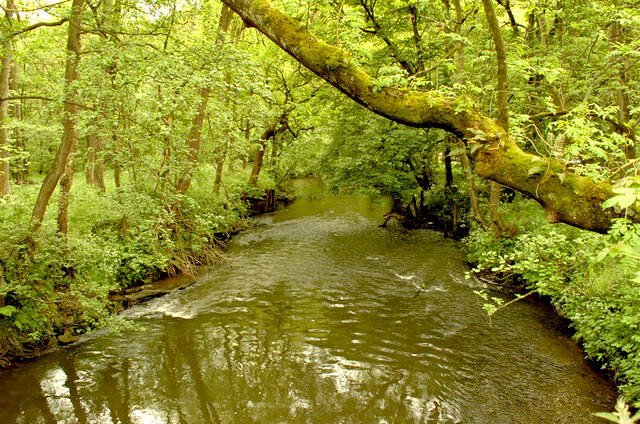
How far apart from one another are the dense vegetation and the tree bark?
0.01m

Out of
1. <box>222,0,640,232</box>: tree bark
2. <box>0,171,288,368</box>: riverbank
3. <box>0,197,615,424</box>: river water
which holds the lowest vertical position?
<box>0,197,615,424</box>: river water

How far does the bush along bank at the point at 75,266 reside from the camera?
21.5 ft

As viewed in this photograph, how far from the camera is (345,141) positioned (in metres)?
16.0

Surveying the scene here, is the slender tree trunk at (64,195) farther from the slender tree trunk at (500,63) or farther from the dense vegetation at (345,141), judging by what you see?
the slender tree trunk at (500,63)

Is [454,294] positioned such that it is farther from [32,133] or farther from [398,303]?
[32,133]

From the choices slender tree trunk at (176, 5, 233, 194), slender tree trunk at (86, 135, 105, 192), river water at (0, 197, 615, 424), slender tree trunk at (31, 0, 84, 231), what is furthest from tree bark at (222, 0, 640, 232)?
slender tree trunk at (176, 5, 233, 194)

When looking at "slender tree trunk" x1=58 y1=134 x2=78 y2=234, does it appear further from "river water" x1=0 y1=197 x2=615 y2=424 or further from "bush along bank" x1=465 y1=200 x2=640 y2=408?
"bush along bank" x1=465 y1=200 x2=640 y2=408

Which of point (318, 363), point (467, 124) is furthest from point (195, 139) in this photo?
point (467, 124)

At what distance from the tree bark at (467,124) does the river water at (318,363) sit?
3773 mm

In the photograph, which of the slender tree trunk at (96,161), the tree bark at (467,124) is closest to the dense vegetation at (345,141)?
the tree bark at (467,124)

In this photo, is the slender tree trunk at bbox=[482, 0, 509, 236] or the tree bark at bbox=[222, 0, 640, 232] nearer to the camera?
the tree bark at bbox=[222, 0, 640, 232]

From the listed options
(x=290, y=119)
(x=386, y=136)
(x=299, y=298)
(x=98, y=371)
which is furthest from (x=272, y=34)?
(x=290, y=119)

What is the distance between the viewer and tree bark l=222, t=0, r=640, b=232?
108 inches

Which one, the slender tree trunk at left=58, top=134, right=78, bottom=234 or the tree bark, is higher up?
the tree bark
